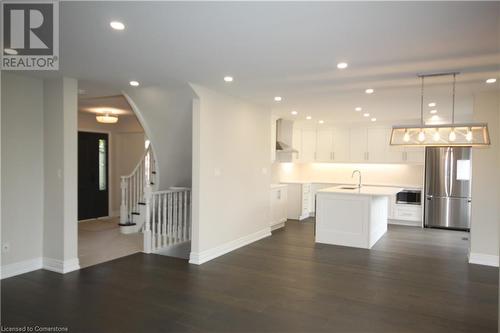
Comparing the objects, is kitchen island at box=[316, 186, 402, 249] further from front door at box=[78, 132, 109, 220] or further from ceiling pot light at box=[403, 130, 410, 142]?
front door at box=[78, 132, 109, 220]

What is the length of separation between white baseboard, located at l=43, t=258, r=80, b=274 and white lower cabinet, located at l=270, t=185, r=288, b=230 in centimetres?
385

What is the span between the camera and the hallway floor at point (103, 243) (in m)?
5.17

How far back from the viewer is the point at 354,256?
17.5 ft

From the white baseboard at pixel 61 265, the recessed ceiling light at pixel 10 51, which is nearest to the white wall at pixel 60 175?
the white baseboard at pixel 61 265

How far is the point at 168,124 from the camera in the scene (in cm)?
586

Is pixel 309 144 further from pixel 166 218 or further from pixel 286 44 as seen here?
pixel 286 44

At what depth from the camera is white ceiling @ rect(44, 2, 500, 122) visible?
2.41 m

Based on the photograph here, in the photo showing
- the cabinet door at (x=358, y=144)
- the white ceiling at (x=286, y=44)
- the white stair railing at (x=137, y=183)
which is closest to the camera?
the white ceiling at (x=286, y=44)

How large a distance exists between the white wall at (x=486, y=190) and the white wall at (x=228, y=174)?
11.5 ft

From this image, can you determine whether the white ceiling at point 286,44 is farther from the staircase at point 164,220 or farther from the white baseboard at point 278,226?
the white baseboard at point 278,226

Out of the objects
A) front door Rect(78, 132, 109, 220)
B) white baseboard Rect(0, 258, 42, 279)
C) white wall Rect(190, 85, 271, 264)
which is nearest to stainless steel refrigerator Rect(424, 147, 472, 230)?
white wall Rect(190, 85, 271, 264)

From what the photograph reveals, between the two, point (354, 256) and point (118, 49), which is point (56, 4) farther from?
point (354, 256)

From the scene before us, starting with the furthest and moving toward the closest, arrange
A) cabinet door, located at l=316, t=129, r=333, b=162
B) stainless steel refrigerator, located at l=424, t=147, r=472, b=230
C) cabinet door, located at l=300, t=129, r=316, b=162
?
cabinet door, located at l=300, t=129, r=316, b=162 < cabinet door, located at l=316, t=129, r=333, b=162 < stainless steel refrigerator, located at l=424, t=147, r=472, b=230

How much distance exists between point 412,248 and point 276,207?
2.78 metres
